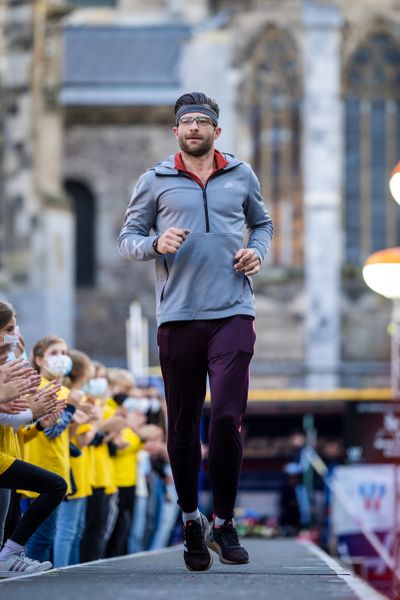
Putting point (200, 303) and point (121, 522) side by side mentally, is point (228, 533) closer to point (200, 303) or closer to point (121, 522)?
point (200, 303)

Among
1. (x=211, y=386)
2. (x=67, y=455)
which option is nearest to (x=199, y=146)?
(x=211, y=386)

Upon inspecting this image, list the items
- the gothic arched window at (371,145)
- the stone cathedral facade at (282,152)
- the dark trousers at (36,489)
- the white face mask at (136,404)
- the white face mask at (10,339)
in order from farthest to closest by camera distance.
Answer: the gothic arched window at (371,145)
the stone cathedral facade at (282,152)
the white face mask at (136,404)
the white face mask at (10,339)
the dark trousers at (36,489)

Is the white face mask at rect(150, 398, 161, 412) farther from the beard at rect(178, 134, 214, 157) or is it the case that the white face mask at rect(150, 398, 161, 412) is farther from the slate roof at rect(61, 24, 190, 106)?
the slate roof at rect(61, 24, 190, 106)

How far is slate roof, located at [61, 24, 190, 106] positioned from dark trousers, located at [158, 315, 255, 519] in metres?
28.0

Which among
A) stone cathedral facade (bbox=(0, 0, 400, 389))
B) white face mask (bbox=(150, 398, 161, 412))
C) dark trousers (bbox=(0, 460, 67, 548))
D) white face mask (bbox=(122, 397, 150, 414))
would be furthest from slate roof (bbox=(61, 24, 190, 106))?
dark trousers (bbox=(0, 460, 67, 548))

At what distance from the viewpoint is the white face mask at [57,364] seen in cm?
930

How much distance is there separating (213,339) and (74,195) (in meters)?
29.4

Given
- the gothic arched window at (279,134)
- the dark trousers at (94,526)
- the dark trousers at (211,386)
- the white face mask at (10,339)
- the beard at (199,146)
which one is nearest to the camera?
the dark trousers at (211,386)

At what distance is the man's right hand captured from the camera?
23.1 feet

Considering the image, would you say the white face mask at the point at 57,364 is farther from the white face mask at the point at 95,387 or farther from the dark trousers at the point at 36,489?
the dark trousers at the point at 36,489

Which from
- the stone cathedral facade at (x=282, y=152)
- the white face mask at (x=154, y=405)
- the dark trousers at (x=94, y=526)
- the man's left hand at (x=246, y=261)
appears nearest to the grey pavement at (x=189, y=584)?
the man's left hand at (x=246, y=261)

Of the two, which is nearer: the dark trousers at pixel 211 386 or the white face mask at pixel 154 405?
the dark trousers at pixel 211 386

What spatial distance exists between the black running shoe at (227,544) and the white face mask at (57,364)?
6.98ft

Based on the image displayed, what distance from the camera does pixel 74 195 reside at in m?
36.4
